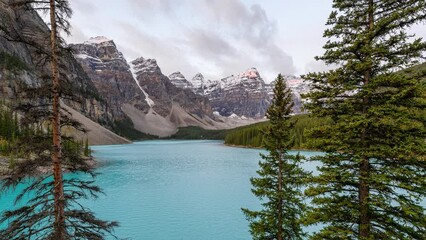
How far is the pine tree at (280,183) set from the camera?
683 inches

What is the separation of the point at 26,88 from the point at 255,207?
32.1 metres

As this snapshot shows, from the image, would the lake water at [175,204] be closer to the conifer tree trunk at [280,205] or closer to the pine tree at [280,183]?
the pine tree at [280,183]

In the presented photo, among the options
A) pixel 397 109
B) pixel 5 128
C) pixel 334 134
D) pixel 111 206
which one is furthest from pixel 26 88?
pixel 5 128

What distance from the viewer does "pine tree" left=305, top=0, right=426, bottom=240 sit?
1082 cm

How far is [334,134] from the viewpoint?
40.7ft

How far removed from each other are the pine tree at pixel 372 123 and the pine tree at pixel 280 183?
4730mm

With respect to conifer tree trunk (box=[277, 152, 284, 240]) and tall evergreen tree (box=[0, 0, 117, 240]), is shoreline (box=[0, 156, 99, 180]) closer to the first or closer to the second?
tall evergreen tree (box=[0, 0, 117, 240])

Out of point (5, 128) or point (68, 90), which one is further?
point (5, 128)

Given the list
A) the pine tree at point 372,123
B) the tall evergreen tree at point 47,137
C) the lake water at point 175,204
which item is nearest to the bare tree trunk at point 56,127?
the tall evergreen tree at point 47,137

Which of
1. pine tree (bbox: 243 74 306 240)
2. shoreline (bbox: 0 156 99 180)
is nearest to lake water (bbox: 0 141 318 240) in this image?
shoreline (bbox: 0 156 99 180)

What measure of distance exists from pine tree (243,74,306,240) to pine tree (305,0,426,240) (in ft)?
15.5

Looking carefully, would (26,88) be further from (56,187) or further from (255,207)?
(255,207)

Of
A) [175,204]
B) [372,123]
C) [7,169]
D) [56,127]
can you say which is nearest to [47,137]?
[56,127]

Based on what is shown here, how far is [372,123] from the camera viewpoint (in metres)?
10.9
